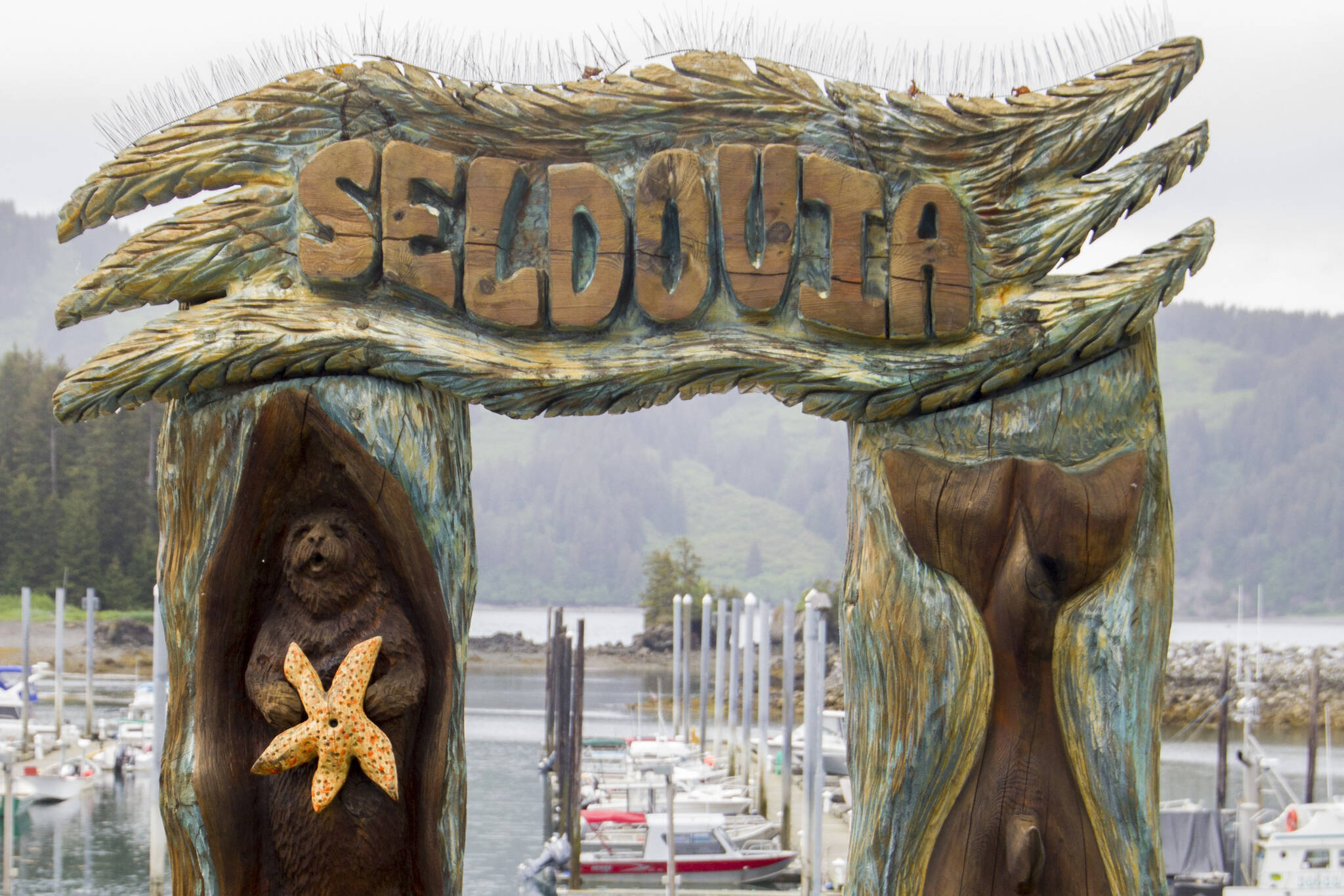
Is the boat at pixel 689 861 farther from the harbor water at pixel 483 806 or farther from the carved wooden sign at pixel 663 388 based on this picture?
the carved wooden sign at pixel 663 388

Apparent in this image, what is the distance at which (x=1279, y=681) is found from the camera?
33.3 m

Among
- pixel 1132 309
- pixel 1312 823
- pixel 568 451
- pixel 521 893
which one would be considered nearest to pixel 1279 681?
pixel 1312 823

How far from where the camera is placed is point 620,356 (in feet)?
11.4

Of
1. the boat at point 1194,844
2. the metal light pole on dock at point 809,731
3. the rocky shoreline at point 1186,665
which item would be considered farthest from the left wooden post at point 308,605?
the rocky shoreline at point 1186,665

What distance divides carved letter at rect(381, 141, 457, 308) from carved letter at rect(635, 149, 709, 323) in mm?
531

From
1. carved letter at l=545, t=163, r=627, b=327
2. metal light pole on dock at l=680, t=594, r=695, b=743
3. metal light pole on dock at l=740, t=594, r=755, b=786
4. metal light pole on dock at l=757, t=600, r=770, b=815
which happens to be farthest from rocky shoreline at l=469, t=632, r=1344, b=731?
carved letter at l=545, t=163, r=627, b=327

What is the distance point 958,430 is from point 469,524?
1.44 meters

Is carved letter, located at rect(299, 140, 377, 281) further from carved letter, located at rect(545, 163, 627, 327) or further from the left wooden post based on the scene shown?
carved letter, located at rect(545, 163, 627, 327)

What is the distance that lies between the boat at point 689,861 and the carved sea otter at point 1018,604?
40.3 ft

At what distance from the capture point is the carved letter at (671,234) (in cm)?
348

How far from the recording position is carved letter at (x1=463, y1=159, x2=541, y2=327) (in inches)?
136

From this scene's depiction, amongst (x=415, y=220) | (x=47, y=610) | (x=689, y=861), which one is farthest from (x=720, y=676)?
(x=47, y=610)

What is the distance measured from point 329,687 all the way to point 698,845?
1314 centimetres

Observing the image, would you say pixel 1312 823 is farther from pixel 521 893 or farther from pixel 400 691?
pixel 400 691
